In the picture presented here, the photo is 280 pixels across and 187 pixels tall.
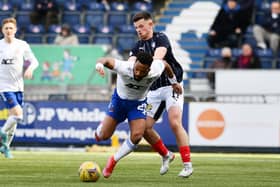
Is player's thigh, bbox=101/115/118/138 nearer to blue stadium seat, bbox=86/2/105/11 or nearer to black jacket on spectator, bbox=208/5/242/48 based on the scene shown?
black jacket on spectator, bbox=208/5/242/48

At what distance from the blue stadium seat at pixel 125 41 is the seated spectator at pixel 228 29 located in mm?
2322

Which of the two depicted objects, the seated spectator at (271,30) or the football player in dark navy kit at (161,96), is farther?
the seated spectator at (271,30)

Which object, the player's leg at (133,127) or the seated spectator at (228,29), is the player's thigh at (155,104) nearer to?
the player's leg at (133,127)

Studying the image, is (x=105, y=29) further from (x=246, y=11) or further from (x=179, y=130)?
(x=179, y=130)

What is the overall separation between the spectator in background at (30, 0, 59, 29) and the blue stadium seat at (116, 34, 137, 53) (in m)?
2.33

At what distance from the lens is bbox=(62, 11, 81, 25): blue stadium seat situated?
29703 mm

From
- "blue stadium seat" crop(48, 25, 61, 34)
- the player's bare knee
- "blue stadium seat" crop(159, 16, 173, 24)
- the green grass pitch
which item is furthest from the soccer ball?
"blue stadium seat" crop(159, 16, 173, 24)

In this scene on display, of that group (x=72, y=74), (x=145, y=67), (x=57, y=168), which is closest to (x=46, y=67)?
(x=72, y=74)

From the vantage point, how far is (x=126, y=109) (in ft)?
45.0

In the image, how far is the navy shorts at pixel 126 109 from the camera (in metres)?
13.7

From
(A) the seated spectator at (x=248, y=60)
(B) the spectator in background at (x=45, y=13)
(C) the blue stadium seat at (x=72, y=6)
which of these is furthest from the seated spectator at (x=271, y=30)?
(B) the spectator in background at (x=45, y=13)

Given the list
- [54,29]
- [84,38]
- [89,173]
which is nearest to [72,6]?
[54,29]

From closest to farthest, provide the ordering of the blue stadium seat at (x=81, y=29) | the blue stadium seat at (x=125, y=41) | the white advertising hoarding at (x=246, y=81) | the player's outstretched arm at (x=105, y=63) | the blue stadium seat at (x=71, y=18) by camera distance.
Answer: the player's outstretched arm at (x=105, y=63) → the white advertising hoarding at (x=246, y=81) → the blue stadium seat at (x=125, y=41) → the blue stadium seat at (x=81, y=29) → the blue stadium seat at (x=71, y=18)

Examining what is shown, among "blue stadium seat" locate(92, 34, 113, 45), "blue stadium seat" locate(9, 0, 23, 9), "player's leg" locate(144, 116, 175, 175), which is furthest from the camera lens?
"blue stadium seat" locate(9, 0, 23, 9)
